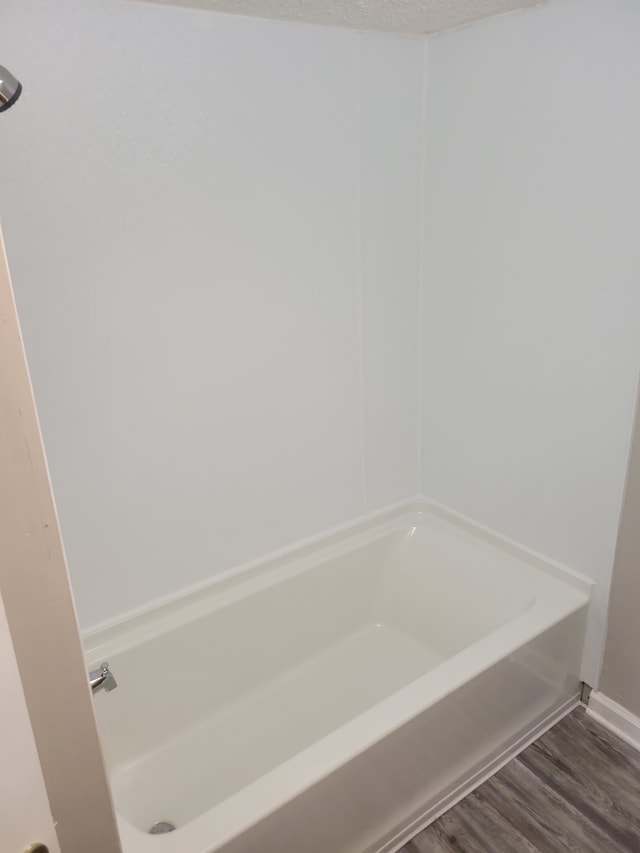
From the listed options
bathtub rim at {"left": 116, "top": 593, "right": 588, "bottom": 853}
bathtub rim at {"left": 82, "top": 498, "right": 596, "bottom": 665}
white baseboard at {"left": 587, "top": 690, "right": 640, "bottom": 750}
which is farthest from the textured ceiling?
white baseboard at {"left": 587, "top": 690, "right": 640, "bottom": 750}

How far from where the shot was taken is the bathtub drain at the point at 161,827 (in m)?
1.70

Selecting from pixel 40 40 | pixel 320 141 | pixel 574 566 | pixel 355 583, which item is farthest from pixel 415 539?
pixel 40 40

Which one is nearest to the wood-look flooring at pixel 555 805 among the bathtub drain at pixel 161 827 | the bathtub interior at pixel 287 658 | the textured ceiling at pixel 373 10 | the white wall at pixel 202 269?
the bathtub interior at pixel 287 658

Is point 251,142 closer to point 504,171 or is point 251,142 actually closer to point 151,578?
point 504,171

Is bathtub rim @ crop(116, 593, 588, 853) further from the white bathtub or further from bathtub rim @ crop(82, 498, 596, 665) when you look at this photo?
bathtub rim @ crop(82, 498, 596, 665)

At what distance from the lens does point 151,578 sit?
196 cm

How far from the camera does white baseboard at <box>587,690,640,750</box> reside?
78.4 inches

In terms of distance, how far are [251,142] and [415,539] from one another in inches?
60.2

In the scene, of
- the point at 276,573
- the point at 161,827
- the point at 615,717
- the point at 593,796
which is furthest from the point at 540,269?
the point at 161,827

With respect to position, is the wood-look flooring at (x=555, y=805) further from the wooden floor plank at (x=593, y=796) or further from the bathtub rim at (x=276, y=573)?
the bathtub rim at (x=276, y=573)

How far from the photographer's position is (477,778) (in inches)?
74.7

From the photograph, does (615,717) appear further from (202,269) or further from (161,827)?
(202,269)

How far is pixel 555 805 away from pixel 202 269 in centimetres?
186

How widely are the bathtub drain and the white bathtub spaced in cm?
2
